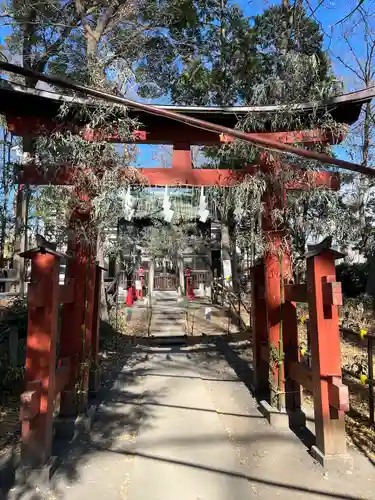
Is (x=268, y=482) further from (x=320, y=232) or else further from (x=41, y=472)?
(x=320, y=232)

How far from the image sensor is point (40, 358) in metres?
3.71

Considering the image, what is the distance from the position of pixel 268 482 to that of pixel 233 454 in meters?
0.58

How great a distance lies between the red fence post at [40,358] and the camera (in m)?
3.52

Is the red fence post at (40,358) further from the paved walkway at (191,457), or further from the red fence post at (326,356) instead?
the red fence post at (326,356)

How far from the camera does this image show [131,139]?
508cm

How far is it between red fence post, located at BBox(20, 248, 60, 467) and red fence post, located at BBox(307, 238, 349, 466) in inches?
101

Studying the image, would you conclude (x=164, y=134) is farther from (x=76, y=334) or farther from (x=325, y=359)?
(x=325, y=359)

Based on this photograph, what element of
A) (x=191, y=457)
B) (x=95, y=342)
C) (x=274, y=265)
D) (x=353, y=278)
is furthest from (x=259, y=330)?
(x=353, y=278)

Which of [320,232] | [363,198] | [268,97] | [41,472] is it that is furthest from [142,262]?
[41,472]

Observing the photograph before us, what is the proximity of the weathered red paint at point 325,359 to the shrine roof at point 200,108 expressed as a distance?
190 centimetres

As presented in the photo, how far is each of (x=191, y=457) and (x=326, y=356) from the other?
167cm

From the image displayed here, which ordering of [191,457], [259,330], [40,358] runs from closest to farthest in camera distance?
[40,358] < [191,457] < [259,330]

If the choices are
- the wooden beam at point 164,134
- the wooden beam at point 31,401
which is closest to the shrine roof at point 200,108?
the wooden beam at point 164,134

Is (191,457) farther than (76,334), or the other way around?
(76,334)
